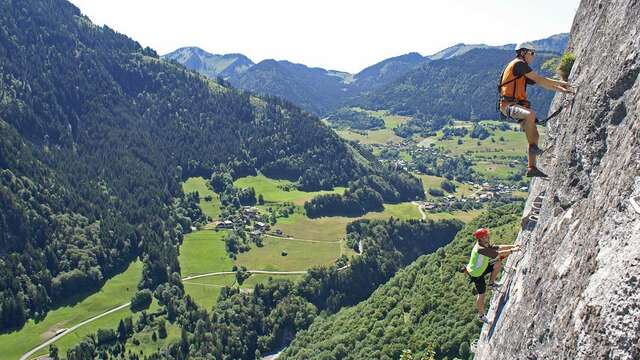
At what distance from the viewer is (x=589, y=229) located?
13.2m

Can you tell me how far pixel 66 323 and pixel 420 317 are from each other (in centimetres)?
13278

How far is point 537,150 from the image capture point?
19.3 meters

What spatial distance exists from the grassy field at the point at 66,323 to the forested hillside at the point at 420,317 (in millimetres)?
76814

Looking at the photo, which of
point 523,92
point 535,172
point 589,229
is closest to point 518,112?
point 523,92

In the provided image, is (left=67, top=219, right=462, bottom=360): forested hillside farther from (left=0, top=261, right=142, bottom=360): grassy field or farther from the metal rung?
the metal rung

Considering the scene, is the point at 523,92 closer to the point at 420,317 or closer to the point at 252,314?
the point at 420,317

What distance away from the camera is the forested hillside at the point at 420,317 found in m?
83.7

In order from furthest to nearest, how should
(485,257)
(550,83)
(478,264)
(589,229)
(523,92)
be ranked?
(478,264) < (485,257) < (523,92) < (550,83) < (589,229)

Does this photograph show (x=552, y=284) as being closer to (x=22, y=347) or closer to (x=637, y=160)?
(x=637, y=160)

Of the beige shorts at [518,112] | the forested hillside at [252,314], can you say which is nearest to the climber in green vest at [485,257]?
the beige shorts at [518,112]

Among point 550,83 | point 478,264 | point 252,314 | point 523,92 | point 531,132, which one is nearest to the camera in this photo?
point 550,83

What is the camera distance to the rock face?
36.1 ft

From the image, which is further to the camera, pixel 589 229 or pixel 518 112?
pixel 518 112

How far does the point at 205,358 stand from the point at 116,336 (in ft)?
129
